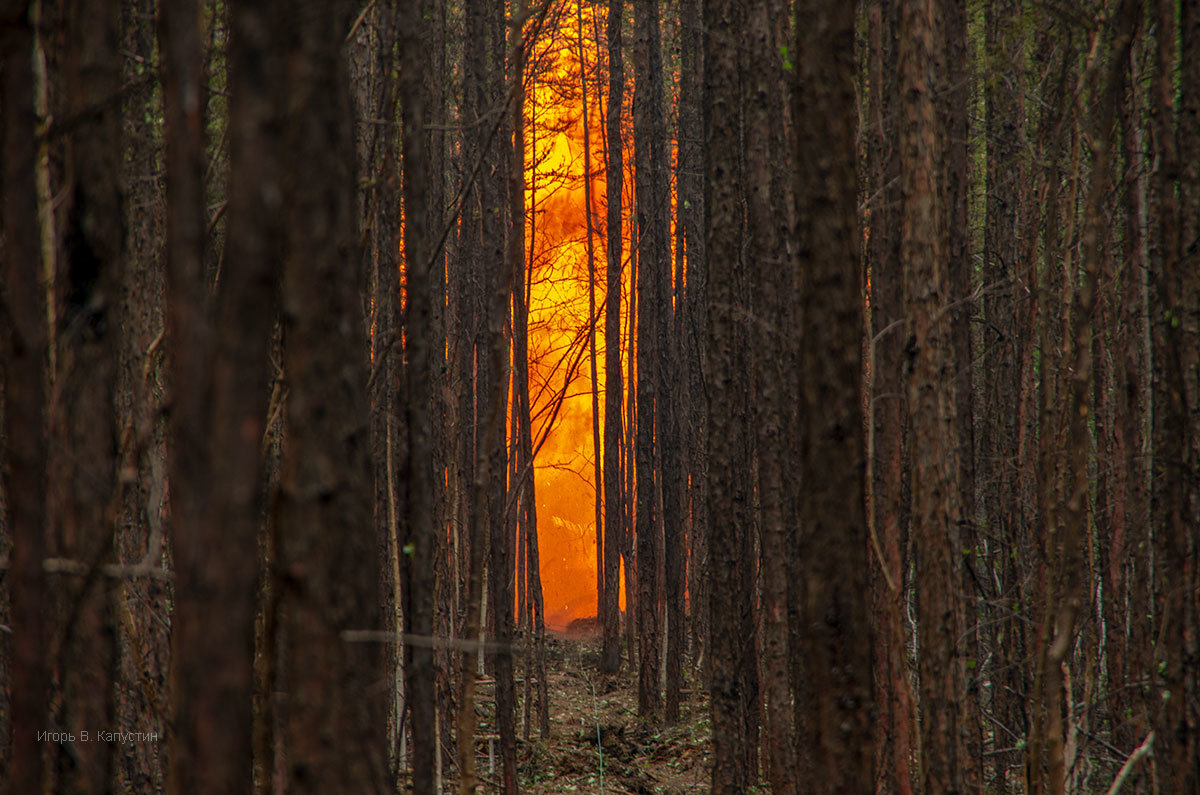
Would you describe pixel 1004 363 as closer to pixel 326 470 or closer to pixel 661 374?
pixel 661 374

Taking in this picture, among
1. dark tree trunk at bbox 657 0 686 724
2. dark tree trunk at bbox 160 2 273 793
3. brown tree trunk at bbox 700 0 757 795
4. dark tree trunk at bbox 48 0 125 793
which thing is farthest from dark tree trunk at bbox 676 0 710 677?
dark tree trunk at bbox 160 2 273 793

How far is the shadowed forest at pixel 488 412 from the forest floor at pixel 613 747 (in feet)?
0.33

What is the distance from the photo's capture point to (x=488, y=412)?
23.3ft

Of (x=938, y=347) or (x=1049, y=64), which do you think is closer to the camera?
(x=938, y=347)

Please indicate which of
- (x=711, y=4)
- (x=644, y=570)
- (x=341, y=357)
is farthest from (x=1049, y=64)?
(x=341, y=357)

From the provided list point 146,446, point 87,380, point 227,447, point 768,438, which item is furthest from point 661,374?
point 227,447

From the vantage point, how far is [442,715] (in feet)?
28.3

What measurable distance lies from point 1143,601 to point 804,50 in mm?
6776

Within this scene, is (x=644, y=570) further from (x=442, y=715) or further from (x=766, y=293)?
(x=766, y=293)

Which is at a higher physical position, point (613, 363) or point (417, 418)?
point (613, 363)

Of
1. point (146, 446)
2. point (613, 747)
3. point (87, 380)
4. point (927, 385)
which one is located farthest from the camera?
point (613, 747)

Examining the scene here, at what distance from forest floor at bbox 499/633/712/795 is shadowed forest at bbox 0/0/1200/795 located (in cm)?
10

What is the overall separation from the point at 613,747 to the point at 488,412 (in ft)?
22.3

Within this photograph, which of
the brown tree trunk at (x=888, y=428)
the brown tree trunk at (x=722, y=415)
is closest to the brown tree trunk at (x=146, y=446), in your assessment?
the brown tree trunk at (x=722, y=415)
